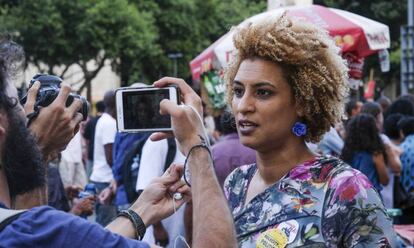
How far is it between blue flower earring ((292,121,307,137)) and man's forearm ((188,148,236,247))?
2.28ft

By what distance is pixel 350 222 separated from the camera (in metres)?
2.91

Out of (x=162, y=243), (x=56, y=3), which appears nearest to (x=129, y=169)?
(x=162, y=243)

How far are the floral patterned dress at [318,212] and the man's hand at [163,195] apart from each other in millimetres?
289

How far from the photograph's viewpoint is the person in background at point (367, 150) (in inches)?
296

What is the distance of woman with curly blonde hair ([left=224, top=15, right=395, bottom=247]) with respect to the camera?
294cm

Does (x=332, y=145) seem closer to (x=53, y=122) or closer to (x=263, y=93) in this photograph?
(x=263, y=93)

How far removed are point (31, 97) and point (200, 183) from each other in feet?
2.20

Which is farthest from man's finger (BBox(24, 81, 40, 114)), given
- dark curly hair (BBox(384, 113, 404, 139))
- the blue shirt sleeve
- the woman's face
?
dark curly hair (BBox(384, 113, 404, 139))

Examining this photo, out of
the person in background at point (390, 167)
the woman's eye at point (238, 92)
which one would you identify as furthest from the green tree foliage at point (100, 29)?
the woman's eye at point (238, 92)

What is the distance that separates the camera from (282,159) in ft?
10.7

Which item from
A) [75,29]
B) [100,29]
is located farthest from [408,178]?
[75,29]

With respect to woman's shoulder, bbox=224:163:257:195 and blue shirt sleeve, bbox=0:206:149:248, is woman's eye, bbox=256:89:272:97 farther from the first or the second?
blue shirt sleeve, bbox=0:206:149:248

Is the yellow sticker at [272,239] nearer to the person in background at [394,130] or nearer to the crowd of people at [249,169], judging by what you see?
the crowd of people at [249,169]

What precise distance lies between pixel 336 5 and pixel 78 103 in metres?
36.1
